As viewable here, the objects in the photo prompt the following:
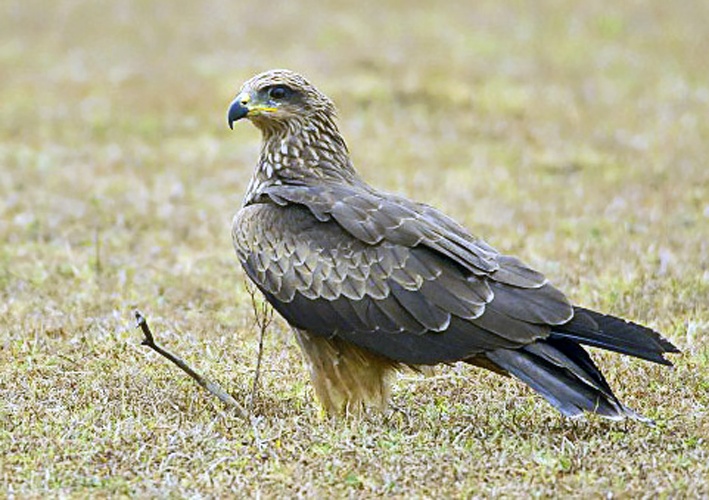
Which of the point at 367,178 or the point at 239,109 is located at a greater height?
the point at 239,109

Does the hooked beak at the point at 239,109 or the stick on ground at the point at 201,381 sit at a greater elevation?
the hooked beak at the point at 239,109

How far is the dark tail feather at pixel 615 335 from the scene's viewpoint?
6.10m

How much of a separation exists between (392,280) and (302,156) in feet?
4.48

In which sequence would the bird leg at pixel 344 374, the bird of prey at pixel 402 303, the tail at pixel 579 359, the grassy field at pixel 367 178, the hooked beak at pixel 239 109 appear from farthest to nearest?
the hooked beak at pixel 239 109 < the bird leg at pixel 344 374 < the bird of prey at pixel 402 303 < the tail at pixel 579 359 < the grassy field at pixel 367 178

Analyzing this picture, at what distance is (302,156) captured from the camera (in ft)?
25.0

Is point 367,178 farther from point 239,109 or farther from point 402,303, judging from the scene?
point 402,303

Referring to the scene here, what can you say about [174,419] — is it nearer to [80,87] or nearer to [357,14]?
[80,87]

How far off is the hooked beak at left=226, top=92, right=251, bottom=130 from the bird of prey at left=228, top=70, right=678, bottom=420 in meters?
0.56

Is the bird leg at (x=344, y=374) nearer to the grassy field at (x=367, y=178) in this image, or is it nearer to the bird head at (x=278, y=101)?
the grassy field at (x=367, y=178)

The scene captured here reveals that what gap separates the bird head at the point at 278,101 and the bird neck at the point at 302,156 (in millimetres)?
40

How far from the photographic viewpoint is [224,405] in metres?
6.92

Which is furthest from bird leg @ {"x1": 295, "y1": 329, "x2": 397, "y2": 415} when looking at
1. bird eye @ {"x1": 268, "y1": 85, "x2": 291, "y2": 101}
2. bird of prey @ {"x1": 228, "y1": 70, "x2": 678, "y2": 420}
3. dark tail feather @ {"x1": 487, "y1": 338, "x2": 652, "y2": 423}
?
bird eye @ {"x1": 268, "y1": 85, "x2": 291, "y2": 101}

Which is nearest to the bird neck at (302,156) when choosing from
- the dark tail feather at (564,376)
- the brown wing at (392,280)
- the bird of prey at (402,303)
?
the bird of prey at (402,303)

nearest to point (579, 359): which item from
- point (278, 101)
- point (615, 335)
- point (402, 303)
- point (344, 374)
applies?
point (615, 335)
